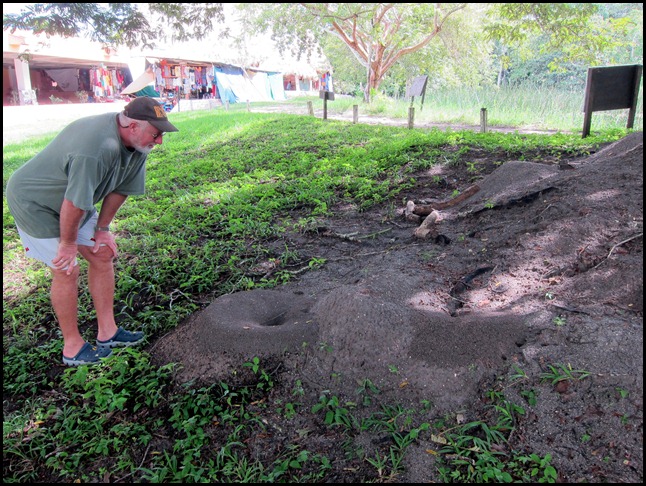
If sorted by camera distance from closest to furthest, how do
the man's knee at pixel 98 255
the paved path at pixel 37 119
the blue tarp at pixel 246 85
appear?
1. the man's knee at pixel 98 255
2. the paved path at pixel 37 119
3. the blue tarp at pixel 246 85

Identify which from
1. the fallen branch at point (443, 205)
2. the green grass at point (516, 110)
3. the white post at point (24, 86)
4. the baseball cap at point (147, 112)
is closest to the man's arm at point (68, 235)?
the baseball cap at point (147, 112)

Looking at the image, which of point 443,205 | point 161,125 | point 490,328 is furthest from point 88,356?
A: point 443,205

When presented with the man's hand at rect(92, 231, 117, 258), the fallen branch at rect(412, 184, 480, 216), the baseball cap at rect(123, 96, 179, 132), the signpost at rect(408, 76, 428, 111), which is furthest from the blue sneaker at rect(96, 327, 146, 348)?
the signpost at rect(408, 76, 428, 111)

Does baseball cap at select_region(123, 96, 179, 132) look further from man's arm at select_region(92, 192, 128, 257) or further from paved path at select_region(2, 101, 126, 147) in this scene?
paved path at select_region(2, 101, 126, 147)

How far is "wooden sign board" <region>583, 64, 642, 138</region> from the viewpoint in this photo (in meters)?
7.34

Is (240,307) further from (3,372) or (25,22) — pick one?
(25,22)

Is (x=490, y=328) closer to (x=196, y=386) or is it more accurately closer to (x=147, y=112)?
(x=196, y=386)

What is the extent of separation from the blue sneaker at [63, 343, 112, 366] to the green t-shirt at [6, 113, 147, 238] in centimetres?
76

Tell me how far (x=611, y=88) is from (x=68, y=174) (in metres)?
7.85

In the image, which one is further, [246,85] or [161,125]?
[246,85]

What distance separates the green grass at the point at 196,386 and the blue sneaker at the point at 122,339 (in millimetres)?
161

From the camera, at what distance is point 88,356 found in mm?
3139

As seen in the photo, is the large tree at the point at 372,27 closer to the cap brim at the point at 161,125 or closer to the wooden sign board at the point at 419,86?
the wooden sign board at the point at 419,86

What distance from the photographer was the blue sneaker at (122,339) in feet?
10.8
